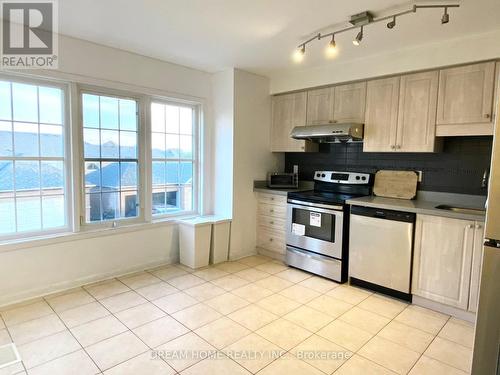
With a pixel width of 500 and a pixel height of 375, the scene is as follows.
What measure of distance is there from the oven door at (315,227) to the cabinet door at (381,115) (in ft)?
2.70

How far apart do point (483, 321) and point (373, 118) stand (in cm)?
240

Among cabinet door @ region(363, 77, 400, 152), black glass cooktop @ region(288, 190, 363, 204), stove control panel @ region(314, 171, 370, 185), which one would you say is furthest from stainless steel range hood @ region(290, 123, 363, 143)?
black glass cooktop @ region(288, 190, 363, 204)

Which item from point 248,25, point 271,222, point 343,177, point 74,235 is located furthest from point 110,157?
point 343,177

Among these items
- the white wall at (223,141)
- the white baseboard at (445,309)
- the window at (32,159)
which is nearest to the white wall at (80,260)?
the window at (32,159)

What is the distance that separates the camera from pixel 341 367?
2107 millimetres

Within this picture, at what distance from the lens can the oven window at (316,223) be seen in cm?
353

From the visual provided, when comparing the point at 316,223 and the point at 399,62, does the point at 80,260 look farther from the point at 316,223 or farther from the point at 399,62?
the point at 399,62

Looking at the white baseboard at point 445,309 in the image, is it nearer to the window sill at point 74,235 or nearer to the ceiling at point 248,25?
the ceiling at point 248,25

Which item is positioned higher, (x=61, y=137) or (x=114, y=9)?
(x=114, y=9)

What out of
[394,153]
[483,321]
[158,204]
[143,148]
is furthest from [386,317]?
[143,148]

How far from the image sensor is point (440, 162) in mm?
3318

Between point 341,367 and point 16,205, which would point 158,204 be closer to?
point 16,205

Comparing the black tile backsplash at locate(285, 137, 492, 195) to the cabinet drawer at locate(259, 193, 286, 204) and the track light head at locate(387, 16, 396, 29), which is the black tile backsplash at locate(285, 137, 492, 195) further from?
the track light head at locate(387, 16, 396, 29)

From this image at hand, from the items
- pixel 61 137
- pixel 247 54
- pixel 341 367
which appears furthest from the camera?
pixel 247 54
